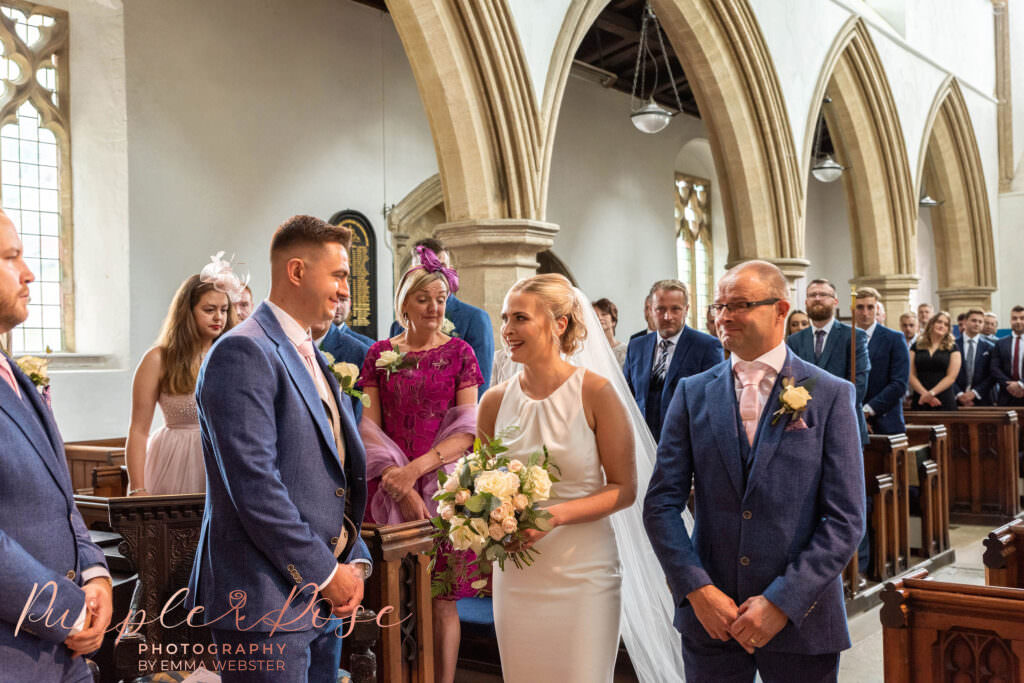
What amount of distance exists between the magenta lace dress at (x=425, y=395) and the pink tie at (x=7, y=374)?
1.56 m

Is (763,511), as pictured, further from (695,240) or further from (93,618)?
(695,240)

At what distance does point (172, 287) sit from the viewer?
26.0 ft

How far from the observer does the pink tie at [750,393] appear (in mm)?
2357

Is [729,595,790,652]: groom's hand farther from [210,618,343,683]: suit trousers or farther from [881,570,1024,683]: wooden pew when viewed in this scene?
[210,618,343,683]: suit trousers

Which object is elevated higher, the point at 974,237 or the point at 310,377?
the point at 974,237

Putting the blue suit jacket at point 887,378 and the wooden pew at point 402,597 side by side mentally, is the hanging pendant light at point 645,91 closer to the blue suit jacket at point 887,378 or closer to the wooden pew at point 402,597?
the blue suit jacket at point 887,378

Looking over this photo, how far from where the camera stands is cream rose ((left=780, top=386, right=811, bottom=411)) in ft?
7.26

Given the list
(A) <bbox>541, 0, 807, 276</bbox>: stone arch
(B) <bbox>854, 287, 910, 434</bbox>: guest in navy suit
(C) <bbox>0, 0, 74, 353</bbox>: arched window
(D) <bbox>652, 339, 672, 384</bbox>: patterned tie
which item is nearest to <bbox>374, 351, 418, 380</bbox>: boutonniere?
(D) <bbox>652, 339, 672, 384</bbox>: patterned tie

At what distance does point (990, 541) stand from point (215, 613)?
2333mm

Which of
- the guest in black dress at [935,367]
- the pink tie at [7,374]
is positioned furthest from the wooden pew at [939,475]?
the pink tie at [7,374]

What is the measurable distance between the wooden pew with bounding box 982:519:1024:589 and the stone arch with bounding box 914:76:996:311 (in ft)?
43.4

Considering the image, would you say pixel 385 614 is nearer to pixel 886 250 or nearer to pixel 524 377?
pixel 524 377

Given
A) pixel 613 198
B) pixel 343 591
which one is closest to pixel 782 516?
pixel 343 591

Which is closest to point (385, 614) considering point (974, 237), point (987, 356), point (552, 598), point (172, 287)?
point (552, 598)
